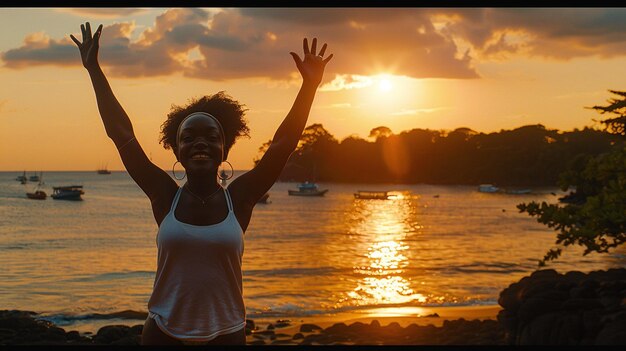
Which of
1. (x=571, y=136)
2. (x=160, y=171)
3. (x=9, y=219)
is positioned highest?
(x=571, y=136)

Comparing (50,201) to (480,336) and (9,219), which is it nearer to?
(9,219)

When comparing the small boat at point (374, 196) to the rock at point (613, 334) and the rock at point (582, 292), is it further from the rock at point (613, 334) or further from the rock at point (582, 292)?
the rock at point (613, 334)

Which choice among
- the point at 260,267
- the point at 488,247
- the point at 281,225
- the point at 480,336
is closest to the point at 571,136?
the point at 281,225

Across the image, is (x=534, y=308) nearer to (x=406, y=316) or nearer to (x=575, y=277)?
(x=575, y=277)

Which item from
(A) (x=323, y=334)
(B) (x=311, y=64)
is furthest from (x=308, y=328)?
(B) (x=311, y=64)

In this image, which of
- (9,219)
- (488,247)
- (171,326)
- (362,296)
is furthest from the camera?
(9,219)

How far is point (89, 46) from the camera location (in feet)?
11.1

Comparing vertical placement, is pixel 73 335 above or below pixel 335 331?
below

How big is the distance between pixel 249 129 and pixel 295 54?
0.41m

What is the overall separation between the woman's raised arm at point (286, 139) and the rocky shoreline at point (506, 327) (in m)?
8.03

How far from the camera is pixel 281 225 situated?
64938 millimetres

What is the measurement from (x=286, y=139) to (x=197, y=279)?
0.73 metres

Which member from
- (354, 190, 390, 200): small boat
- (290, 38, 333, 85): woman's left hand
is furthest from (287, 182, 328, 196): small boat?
(290, 38, 333, 85): woman's left hand

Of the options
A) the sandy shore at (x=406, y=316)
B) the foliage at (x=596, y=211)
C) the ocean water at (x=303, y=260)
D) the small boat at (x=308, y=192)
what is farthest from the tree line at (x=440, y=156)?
the foliage at (x=596, y=211)
